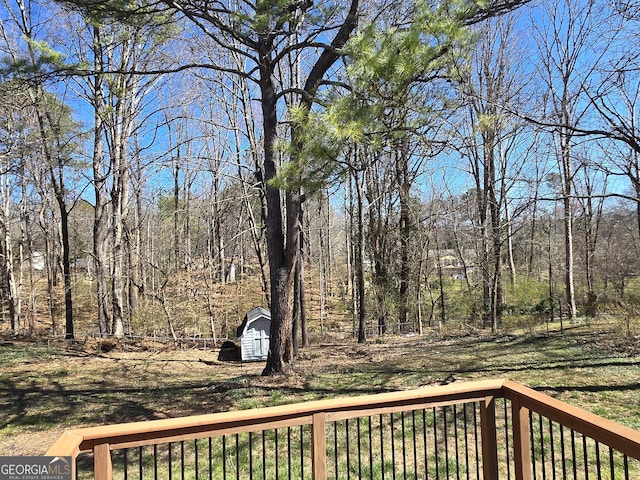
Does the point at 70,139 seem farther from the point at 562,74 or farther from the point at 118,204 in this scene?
the point at 562,74

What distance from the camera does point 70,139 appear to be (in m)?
10.6

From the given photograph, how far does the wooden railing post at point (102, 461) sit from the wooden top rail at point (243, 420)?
0.02 meters

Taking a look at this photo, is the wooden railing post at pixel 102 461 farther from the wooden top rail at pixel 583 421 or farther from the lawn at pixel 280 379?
the lawn at pixel 280 379

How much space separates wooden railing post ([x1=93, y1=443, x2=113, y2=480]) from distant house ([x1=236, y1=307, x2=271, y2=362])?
7.35 meters

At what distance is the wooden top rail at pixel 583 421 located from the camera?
4.97ft

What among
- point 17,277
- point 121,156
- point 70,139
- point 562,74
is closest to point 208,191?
point 121,156

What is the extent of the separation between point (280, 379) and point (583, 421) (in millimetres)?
4997

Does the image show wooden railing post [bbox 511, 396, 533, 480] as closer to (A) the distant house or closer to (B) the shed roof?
(A) the distant house

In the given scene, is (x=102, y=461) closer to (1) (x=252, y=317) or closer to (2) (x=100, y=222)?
(1) (x=252, y=317)

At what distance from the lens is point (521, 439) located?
6.99 ft

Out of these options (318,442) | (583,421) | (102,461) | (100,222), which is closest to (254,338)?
(100,222)

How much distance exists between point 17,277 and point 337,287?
1472 centimetres

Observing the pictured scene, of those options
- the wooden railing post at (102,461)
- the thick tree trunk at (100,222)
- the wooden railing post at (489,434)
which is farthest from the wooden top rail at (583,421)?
the thick tree trunk at (100,222)

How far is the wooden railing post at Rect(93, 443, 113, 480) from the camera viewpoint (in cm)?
179
